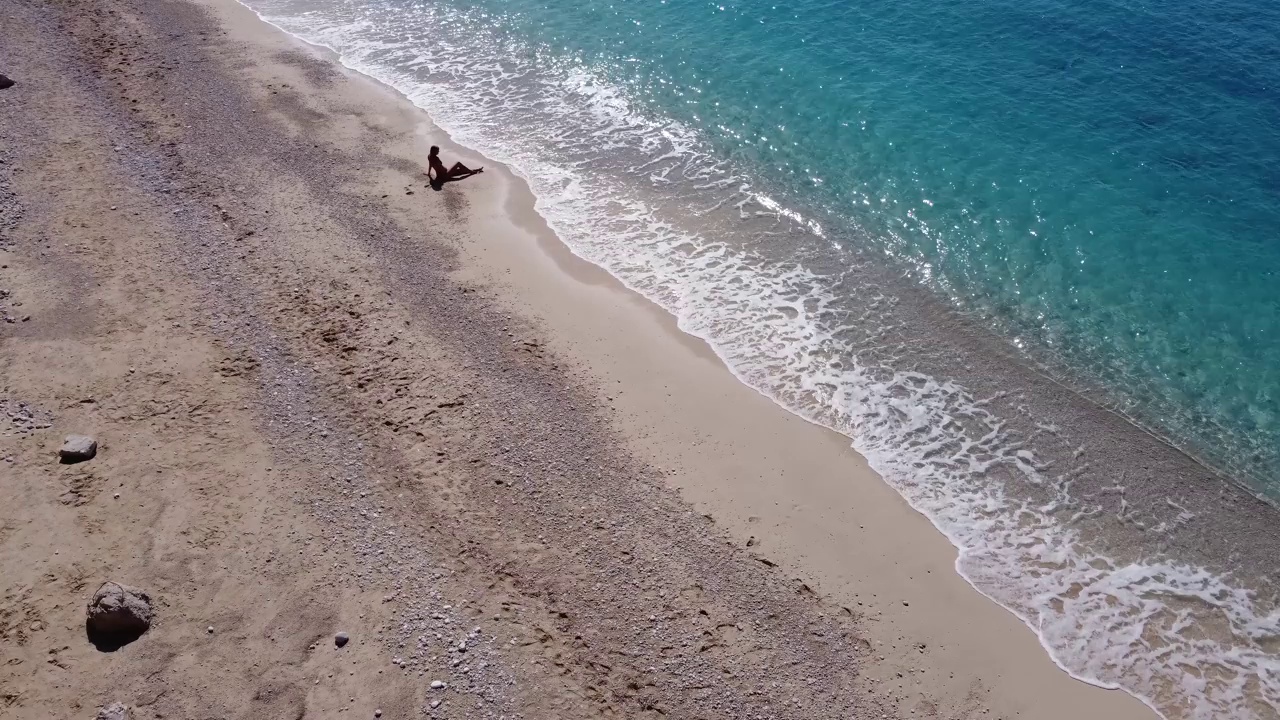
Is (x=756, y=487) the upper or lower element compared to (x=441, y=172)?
lower

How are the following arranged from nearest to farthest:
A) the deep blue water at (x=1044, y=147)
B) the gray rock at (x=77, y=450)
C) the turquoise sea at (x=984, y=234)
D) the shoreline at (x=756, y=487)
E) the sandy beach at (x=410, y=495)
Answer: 1. the sandy beach at (x=410, y=495)
2. the shoreline at (x=756, y=487)
3. the gray rock at (x=77, y=450)
4. the turquoise sea at (x=984, y=234)
5. the deep blue water at (x=1044, y=147)

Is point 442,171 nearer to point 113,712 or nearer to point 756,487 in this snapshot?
point 756,487

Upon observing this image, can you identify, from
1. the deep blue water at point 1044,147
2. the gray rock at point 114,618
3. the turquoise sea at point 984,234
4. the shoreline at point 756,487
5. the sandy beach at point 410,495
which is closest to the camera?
the gray rock at point 114,618

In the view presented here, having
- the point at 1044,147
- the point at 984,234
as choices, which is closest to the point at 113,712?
the point at 984,234

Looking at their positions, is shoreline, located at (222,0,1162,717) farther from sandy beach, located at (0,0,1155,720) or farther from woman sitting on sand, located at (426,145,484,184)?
woman sitting on sand, located at (426,145,484,184)

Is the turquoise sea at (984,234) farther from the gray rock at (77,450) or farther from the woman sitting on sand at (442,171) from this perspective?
the gray rock at (77,450)

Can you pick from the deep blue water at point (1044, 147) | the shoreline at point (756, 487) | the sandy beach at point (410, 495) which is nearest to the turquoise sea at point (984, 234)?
the deep blue water at point (1044, 147)
